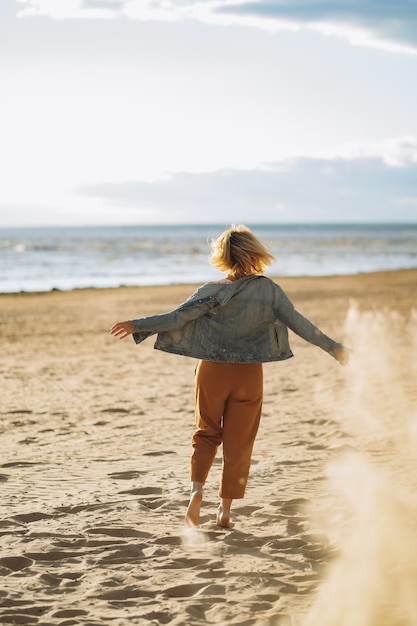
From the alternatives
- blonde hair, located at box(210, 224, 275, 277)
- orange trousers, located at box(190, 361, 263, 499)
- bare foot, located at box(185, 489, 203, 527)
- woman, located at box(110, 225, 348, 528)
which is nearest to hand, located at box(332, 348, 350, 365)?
woman, located at box(110, 225, 348, 528)

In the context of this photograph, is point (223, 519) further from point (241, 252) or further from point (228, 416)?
point (241, 252)

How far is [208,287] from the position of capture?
4.34 metres

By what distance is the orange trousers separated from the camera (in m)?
4.35

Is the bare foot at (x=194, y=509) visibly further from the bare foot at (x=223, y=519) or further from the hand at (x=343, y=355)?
the hand at (x=343, y=355)

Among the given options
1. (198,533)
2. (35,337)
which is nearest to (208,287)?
(198,533)

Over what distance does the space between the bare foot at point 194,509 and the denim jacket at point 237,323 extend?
2.63ft

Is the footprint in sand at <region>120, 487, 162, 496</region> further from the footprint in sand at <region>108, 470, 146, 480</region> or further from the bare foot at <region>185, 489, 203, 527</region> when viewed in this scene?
the bare foot at <region>185, 489, 203, 527</region>

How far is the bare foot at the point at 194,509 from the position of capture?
14.5 feet

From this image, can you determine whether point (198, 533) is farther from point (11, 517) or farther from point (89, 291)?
point (89, 291)

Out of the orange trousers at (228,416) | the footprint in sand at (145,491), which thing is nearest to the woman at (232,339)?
the orange trousers at (228,416)

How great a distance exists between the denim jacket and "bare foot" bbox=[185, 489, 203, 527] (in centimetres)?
80

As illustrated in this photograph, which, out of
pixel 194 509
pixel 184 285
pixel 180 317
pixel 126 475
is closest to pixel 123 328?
pixel 180 317

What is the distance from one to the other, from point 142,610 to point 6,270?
110ft

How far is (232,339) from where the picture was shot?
438cm
